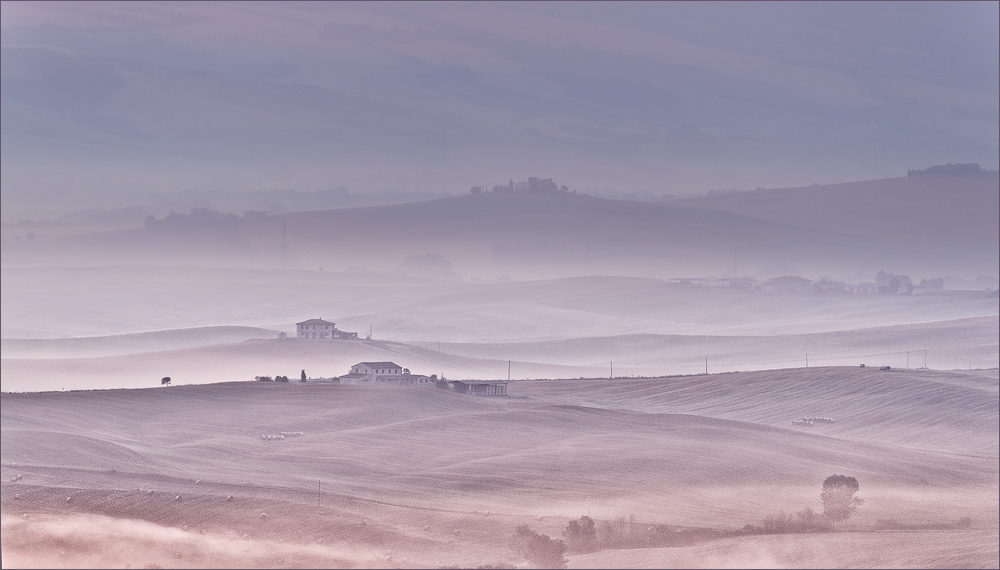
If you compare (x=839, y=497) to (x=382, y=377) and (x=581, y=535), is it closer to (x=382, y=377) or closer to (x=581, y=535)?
(x=581, y=535)

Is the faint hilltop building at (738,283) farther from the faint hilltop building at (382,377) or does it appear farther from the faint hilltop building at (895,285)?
the faint hilltop building at (382,377)

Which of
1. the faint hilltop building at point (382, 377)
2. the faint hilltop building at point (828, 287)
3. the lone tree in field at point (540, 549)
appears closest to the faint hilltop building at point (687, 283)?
the faint hilltop building at point (828, 287)

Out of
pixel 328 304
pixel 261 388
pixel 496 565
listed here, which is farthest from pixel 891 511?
pixel 328 304

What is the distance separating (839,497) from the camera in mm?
38031

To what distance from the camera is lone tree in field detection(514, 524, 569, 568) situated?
28.7m

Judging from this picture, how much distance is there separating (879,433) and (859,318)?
271 ft

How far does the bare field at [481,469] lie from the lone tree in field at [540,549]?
18.3 inches

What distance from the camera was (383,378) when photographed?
219 ft

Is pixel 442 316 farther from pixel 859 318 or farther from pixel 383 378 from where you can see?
pixel 383 378

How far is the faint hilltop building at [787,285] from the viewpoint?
169375mm

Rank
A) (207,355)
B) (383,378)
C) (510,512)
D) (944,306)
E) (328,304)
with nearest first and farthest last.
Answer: (510,512)
(383,378)
(207,355)
(944,306)
(328,304)

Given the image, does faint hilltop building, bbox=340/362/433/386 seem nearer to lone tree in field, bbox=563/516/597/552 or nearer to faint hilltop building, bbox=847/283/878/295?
lone tree in field, bbox=563/516/597/552

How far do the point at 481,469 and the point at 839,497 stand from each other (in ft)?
40.1

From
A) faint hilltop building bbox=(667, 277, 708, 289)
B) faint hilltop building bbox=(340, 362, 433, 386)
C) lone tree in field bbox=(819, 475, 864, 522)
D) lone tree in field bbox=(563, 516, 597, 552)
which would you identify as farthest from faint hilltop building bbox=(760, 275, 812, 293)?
lone tree in field bbox=(563, 516, 597, 552)
